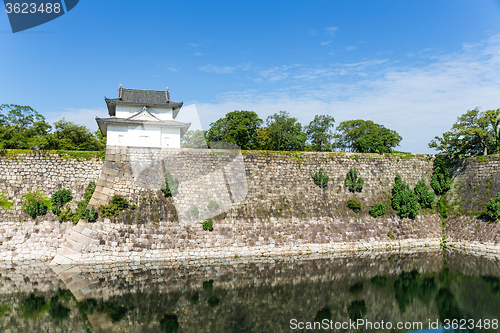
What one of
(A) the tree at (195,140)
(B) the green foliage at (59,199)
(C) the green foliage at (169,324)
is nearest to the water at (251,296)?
(C) the green foliage at (169,324)

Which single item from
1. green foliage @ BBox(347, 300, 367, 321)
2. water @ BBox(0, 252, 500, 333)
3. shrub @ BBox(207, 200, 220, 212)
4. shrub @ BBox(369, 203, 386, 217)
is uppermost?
shrub @ BBox(207, 200, 220, 212)

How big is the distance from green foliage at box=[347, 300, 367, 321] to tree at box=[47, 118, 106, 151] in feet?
82.4

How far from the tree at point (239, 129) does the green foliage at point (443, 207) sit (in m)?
21.4

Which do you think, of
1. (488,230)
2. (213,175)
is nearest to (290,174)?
(213,175)

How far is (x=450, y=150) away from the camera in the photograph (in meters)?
27.8

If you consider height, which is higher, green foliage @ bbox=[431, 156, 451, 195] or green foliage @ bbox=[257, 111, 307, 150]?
green foliage @ bbox=[257, 111, 307, 150]

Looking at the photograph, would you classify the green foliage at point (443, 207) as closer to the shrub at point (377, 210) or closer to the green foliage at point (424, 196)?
the green foliage at point (424, 196)

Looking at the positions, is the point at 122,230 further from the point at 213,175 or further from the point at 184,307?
the point at 184,307

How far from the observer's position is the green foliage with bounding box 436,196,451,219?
2567 cm

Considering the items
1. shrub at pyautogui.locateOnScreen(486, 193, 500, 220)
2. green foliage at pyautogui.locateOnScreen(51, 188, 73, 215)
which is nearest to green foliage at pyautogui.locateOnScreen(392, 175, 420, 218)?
shrub at pyautogui.locateOnScreen(486, 193, 500, 220)

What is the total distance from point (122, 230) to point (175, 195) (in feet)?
12.3

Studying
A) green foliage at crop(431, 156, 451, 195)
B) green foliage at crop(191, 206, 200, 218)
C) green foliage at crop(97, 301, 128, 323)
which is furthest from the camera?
green foliage at crop(431, 156, 451, 195)

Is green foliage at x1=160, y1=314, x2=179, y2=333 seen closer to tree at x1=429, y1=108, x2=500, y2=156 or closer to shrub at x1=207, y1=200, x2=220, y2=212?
shrub at x1=207, y1=200, x2=220, y2=212

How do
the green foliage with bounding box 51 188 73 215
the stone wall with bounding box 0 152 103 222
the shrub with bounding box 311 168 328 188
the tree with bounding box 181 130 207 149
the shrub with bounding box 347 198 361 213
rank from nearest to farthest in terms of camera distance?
the green foliage with bounding box 51 188 73 215, the stone wall with bounding box 0 152 103 222, the shrub with bounding box 347 198 361 213, the shrub with bounding box 311 168 328 188, the tree with bounding box 181 130 207 149
